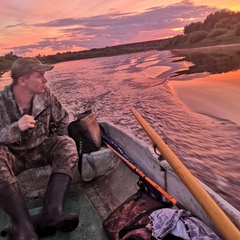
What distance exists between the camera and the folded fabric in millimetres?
2279

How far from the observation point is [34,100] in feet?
11.8

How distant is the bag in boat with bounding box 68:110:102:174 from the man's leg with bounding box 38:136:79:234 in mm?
656

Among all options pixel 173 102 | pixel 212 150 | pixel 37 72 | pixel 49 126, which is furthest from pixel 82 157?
pixel 173 102

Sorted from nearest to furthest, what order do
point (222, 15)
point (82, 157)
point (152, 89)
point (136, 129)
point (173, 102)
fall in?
point (82, 157) < point (136, 129) < point (173, 102) < point (152, 89) < point (222, 15)

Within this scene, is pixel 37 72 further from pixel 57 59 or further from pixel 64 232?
pixel 57 59

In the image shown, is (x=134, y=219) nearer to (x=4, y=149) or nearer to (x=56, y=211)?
(x=56, y=211)

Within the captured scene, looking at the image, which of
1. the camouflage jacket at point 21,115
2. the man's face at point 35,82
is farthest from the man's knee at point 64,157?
the man's face at point 35,82

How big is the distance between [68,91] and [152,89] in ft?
21.0

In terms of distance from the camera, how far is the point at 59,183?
3.18 metres

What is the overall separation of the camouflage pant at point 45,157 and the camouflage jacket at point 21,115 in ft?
0.29

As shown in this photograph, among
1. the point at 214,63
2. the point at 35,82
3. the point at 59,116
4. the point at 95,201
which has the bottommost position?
the point at 214,63

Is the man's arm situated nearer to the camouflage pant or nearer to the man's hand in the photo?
the camouflage pant

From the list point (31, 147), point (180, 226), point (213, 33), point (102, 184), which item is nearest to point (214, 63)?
point (102, 184)

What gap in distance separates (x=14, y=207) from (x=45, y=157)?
3.07ft
